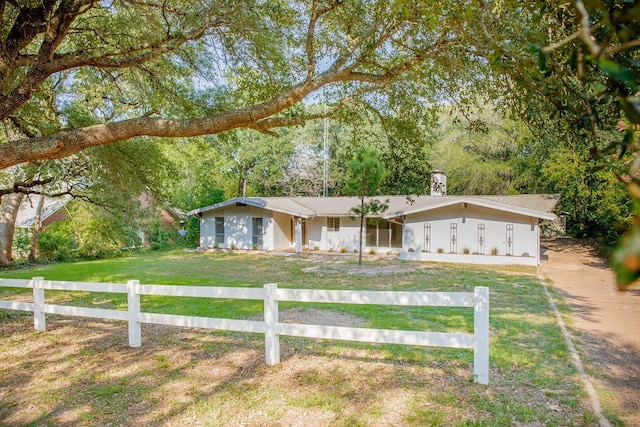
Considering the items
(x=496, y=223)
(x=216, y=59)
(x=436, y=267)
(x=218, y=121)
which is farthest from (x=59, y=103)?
(x=496, y=223)

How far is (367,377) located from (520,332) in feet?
13.0

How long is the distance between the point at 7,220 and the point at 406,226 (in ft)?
61.9

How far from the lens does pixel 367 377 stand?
4.98 metres

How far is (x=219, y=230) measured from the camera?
26984mm

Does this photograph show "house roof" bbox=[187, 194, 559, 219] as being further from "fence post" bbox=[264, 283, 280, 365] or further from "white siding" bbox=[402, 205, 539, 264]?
"fence post" bbox=[264, 283, 280, 365]

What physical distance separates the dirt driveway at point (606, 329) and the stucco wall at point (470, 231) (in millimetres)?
1938

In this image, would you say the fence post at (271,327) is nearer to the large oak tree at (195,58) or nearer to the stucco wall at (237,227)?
the large oak tree at (195,58)

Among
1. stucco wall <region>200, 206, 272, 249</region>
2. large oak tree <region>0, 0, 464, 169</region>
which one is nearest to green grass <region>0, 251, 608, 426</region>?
large oak tree <region>0, 0, 464, 169</region>

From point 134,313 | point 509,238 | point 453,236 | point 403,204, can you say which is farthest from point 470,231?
point 134,313

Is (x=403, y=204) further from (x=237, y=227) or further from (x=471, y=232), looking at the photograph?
(x=237, y=227)

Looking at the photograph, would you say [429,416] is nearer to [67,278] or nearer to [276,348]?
[276,348]

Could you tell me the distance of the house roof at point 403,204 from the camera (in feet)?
62.8

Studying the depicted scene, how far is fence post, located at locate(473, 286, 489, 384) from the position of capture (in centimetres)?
469

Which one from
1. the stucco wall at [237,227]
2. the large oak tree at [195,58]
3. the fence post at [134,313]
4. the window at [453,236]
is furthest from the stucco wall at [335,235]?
the fence post at [134,313]
